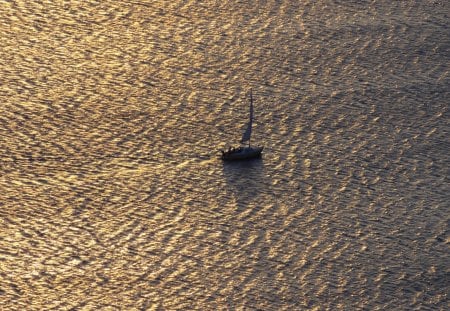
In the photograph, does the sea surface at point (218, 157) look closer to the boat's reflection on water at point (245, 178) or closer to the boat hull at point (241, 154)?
the boat's reflection on water at point (245, 178)

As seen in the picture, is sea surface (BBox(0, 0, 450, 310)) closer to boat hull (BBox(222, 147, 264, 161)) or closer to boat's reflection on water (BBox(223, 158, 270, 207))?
boat's reflection on water (BBox(223, 158, 270, 207))

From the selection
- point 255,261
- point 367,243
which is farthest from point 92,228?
point 367,243

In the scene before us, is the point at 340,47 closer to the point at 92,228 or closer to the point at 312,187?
the point at 312,187

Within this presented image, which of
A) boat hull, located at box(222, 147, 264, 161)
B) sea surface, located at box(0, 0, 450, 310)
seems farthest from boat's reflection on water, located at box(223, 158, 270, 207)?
boat hull, located at box(222, 147, 264, 161)

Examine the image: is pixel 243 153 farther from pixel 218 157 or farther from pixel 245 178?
pixel 245 178

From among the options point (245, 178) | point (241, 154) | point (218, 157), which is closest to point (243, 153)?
point (241, 154)

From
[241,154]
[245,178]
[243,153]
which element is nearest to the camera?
[245,178]
